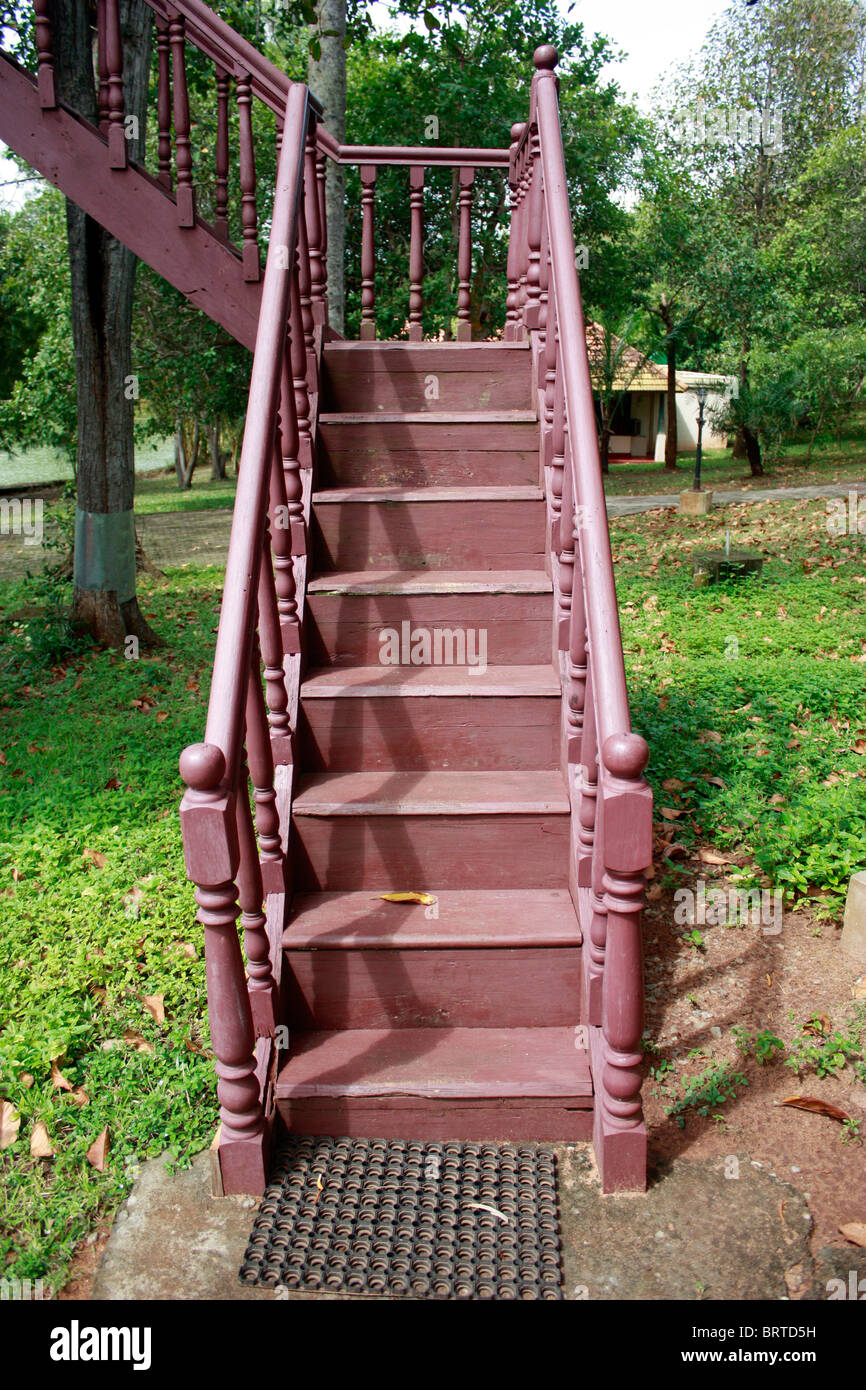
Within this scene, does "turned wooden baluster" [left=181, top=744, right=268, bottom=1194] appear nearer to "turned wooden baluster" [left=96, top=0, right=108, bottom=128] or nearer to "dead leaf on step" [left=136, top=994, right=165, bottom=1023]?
"dead leaf on step" [left=136, top=994, right=165, bottom=1023]

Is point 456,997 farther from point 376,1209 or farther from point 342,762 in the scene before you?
point 342,762

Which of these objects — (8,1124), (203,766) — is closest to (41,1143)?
(8,1124)

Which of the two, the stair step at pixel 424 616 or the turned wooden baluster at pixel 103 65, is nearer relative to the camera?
the stair step at pixel 424 616

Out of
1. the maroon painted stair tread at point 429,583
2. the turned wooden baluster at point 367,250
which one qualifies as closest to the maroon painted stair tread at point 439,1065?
the maroon painted stair tread at point 429,583

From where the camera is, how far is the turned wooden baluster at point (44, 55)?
14.1ft

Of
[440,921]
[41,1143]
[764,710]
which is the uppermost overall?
[764,710]

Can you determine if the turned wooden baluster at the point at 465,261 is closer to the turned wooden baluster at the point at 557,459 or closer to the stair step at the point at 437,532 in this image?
the stair step at the point at 437,532

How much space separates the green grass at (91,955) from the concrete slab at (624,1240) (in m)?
0.15

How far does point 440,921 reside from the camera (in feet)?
9.32

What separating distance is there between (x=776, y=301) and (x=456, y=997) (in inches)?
811

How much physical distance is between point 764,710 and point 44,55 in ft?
15.2

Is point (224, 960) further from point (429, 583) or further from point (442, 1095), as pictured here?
point (429, 583)
